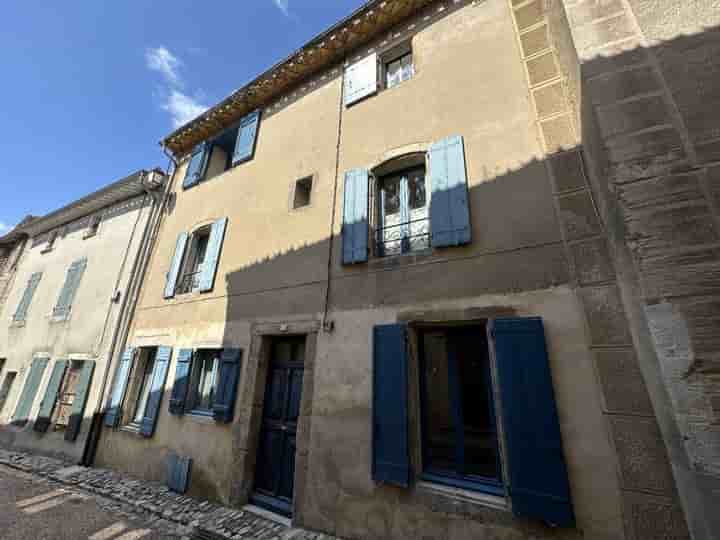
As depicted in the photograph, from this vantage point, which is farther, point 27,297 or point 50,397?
point 27,297

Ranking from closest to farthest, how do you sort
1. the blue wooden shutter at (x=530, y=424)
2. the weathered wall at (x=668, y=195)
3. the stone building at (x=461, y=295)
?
1. the weathered wall at (x=668, y=195)
2. the stone building at (x=461, y=295)
3. the blue wooden shutter at (x=530, y=424)

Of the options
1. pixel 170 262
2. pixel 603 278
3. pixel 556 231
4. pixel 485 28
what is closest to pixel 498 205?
pixel 556 231

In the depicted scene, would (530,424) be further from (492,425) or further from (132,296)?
(132,296)

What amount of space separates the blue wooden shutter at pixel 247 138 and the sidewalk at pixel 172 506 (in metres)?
6.22

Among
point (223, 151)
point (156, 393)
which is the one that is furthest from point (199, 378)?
point (223, 151)

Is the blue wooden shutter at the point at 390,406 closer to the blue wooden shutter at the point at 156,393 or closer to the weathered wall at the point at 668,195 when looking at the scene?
the weathered wall at the point at 668,195

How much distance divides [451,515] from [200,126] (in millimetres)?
9287

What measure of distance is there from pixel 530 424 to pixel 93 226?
12063 mm

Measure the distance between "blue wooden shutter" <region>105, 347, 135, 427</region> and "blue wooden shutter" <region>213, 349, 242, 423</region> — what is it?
2883mm

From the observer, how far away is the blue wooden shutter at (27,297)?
30.8 ft

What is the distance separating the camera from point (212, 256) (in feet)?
19.3

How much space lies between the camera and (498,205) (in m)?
3.41

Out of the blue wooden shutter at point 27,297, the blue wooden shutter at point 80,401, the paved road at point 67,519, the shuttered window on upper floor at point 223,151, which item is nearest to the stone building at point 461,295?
the shuttered window on upper floor at point 223,151

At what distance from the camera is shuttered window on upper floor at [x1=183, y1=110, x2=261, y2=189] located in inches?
264
